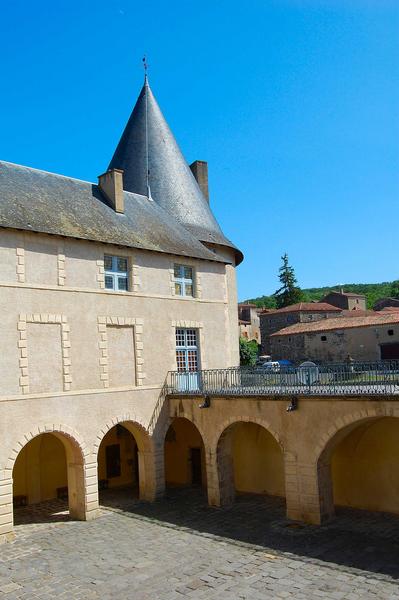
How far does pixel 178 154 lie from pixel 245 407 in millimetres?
12601

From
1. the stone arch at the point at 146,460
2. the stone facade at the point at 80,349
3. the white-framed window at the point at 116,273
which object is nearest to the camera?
the stone facade at the point at 80,349

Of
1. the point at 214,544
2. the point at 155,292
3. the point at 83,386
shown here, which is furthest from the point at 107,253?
the point at 214,544

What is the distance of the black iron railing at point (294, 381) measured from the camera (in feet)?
44.5

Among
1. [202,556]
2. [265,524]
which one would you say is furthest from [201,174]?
[202,556]

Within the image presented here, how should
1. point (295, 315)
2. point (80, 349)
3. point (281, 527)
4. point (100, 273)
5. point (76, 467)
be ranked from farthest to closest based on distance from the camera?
point (295, 315), point (100, 273), point (80, 349), point (76, 467), point (281, 527)

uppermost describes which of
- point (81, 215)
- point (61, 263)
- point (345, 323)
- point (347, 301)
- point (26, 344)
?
point (347, 301)

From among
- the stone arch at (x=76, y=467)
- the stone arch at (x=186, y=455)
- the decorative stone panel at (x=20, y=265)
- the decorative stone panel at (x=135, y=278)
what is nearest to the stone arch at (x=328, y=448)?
the stone arch at (x=186, y=455)

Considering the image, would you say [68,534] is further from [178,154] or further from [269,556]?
[178,154]

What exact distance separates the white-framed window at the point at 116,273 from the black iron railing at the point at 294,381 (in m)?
3.47

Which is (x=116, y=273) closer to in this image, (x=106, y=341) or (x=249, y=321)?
(x=106, y=341)

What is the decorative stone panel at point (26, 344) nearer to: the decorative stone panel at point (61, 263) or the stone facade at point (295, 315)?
the decorative stone panel at point (61, 263)

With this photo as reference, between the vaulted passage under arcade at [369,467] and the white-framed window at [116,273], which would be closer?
the vaulted passage under arcade at [369,467]

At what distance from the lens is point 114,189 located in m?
19.6

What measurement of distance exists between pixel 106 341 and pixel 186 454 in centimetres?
612
